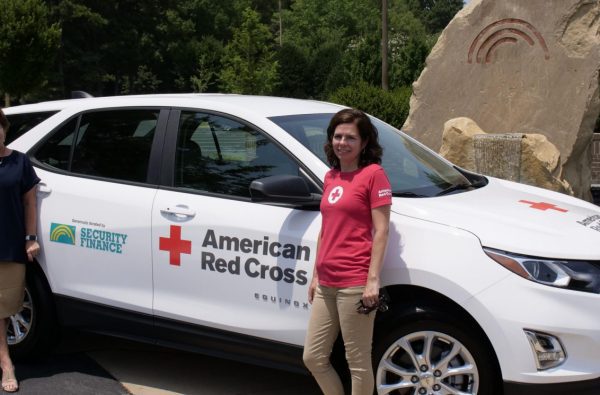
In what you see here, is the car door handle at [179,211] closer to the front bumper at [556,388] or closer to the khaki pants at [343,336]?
the khaki pants at [343,336]

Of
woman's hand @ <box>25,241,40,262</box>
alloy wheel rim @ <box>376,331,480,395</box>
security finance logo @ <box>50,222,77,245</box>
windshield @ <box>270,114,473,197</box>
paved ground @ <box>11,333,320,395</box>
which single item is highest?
windshield @ <box>270,114,473,197</box>

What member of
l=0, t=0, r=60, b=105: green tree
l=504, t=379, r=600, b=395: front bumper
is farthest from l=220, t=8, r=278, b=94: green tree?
l=504, t=379, r=600, b=395: front bumper

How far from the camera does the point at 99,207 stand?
412 cm

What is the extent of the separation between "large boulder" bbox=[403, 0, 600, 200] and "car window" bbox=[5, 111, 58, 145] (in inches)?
279

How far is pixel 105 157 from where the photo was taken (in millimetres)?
4324

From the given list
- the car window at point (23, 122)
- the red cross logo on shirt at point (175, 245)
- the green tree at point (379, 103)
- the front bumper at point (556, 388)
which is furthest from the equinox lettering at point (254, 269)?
the green tree at point (379, 103)

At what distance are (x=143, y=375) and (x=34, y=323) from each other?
0.75 metres

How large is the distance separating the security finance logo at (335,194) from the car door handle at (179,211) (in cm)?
99

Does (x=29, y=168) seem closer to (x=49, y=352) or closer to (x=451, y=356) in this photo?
(x=49, y=352)

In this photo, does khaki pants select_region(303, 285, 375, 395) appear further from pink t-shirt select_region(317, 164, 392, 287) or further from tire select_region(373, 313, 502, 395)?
tire select_region(373, 313, 502, 395)

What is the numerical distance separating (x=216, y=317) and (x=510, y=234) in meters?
1.56

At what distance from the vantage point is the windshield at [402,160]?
3.76m

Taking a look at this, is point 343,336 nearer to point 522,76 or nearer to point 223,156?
point 223,156

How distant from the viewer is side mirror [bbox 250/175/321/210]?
340cm
